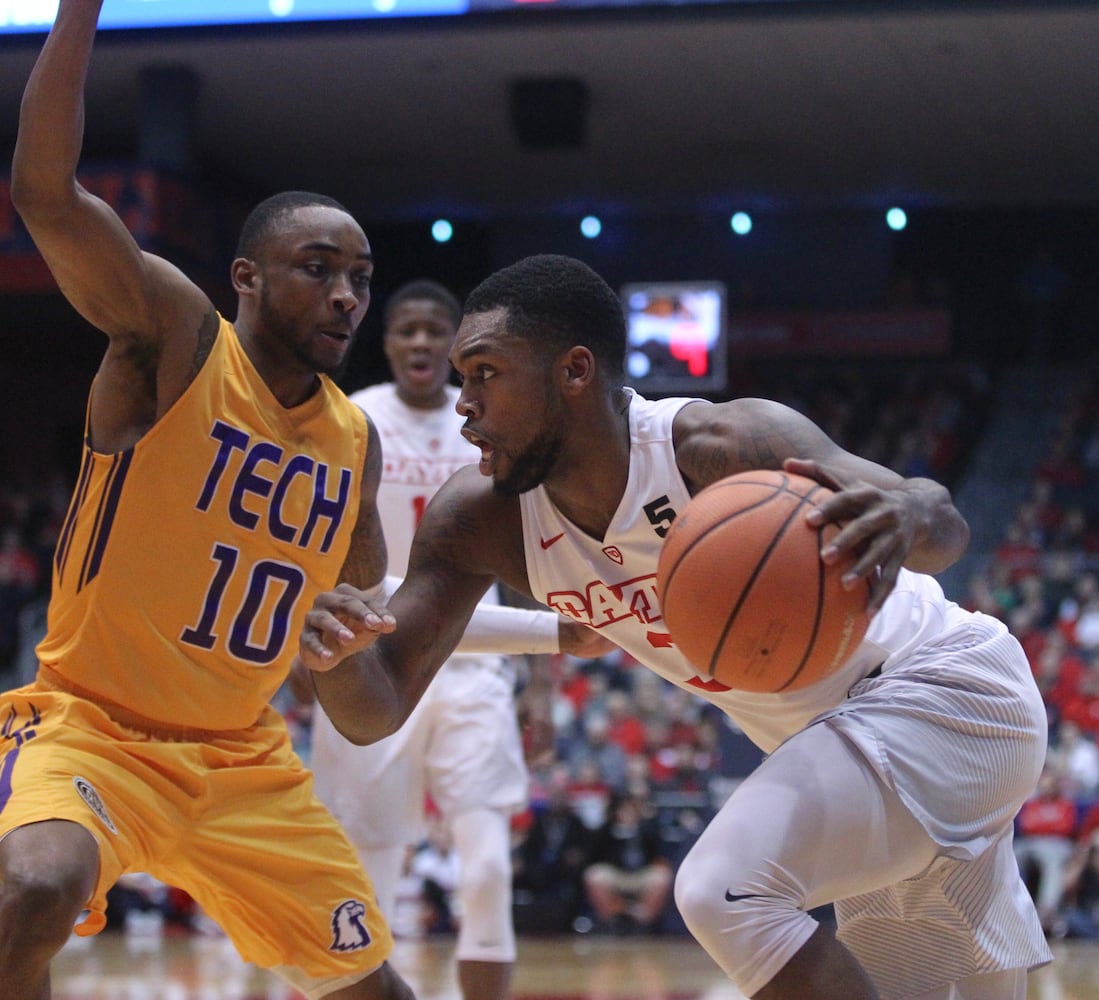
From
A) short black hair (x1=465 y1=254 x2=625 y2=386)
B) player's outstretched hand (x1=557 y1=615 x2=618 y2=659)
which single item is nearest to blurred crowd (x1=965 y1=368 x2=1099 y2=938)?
player's outstretched hand (x1=557 y1=615 x2=618 y2=659)

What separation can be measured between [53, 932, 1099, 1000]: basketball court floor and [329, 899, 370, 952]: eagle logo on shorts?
294 cm

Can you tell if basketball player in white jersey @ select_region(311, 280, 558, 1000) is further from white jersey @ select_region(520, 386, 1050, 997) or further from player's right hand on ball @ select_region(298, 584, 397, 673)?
player's right hand on ball @ select_region(298, 584, 397, 673)

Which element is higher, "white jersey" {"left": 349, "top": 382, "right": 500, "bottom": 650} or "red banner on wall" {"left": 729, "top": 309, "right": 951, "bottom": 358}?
→ "red banner on wall" {"left": 729, "top": 309, "right": 951, "bottom": 358}

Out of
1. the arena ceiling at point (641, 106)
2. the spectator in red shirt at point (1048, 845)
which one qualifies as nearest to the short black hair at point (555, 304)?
the spectator in red shirt at point (1048, 845)

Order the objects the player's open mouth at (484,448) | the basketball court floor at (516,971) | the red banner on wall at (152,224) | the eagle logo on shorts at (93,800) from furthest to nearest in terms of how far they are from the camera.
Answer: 1. the red banner on wall at (152,224)
2. the basketball court floor at (516,971)
3. the eagle logo on shorts at (93,800)
4. the player's open mouth at (484,448)

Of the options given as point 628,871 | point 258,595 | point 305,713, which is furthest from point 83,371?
point 258,595

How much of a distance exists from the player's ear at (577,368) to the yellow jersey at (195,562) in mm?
891

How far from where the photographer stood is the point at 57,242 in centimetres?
336

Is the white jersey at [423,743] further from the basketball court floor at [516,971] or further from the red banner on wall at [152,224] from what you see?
the red banner on wall at [152,224]

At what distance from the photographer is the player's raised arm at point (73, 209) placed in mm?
3271

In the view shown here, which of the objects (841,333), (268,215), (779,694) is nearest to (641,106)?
(841,333)

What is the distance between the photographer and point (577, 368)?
3326 mm

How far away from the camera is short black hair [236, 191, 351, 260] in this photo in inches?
157

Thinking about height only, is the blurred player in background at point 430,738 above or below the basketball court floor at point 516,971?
above
